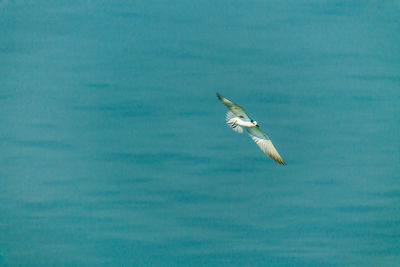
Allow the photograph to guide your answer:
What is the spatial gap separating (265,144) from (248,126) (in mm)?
347

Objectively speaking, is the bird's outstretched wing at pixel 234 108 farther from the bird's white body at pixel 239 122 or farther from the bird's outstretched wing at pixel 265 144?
the bird's outstretched wing at pixel 265 144

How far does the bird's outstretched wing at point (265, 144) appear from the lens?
531 cm

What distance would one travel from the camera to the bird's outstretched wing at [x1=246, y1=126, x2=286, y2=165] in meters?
5.31

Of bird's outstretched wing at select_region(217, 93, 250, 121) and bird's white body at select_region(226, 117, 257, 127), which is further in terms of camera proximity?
bird's white body at select_region(226, 117, 257, 127)

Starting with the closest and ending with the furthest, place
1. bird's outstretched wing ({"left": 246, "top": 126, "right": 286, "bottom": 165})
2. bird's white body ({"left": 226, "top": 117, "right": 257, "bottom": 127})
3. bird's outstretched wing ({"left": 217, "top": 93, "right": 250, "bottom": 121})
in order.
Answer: bird's outstretched wing ({"left": 217, "top": 93, "right": 250, "bottom": 121}) → bird's white body ({"left": 226, "top": 117, "right": 257, "bottom": 127}) → bird's outstretched wing ({"left": 246, "top": 126, "right": 286, "bottom": 165})

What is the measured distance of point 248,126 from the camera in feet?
16.9

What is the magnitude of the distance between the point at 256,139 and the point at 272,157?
0.71 feet

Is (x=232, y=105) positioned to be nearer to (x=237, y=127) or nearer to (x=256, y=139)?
(x=237, y=127)

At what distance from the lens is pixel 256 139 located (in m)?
5.40

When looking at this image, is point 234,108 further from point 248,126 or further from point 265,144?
point 265,144

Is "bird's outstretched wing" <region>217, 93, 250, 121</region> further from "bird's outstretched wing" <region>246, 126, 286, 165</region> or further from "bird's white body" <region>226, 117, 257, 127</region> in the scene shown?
"bird's outstretched wing" <region>246, 126, 286, 165</region>

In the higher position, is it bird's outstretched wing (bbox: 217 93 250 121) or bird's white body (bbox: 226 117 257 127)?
bird's outstretched wing (bbox: 217 93 250 121)

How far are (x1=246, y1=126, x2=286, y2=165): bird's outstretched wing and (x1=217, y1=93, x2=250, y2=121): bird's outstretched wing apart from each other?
29 cm

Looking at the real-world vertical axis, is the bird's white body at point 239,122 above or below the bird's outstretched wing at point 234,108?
below
